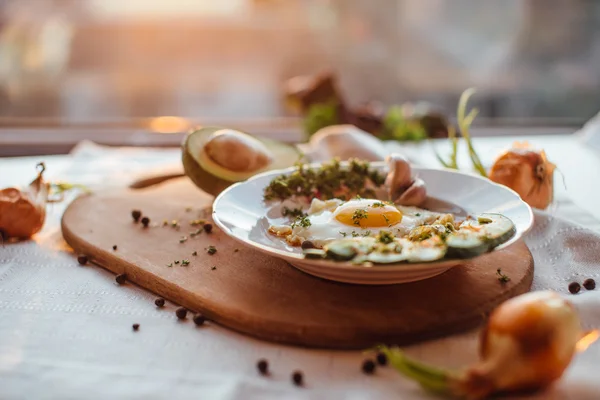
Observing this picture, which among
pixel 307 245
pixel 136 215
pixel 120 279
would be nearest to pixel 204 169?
pixel 136 215

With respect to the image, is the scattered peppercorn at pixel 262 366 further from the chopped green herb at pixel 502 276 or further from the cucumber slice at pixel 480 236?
the chopped green herb at pixel 502 276

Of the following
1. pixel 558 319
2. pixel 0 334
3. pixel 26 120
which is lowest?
pixel 26 120

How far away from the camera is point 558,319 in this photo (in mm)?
708

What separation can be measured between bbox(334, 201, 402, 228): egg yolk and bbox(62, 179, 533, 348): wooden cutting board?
4.8 inches

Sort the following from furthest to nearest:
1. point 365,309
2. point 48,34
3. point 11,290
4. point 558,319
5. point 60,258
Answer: point 48,34, point 60,258, point 11,290, point 365,309, point 558,319

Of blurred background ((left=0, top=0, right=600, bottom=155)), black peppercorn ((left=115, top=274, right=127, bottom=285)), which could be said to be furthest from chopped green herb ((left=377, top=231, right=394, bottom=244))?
blurred background ((left=0, top=0, right=600, bottom=155))

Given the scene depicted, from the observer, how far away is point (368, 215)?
107 centimetres

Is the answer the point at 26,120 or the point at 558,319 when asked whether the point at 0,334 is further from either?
the point at 26,120

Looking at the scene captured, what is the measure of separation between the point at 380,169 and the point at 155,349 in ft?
2.29

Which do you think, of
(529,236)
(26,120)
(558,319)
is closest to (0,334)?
(558,319)

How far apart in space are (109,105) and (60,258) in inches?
71.3

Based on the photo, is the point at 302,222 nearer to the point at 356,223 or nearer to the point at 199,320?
the point at 356,223

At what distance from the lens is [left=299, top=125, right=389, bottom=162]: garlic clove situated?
5.59 feet

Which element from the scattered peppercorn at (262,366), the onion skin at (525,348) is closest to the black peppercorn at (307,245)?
the scattered peppercorn at (262,366)
